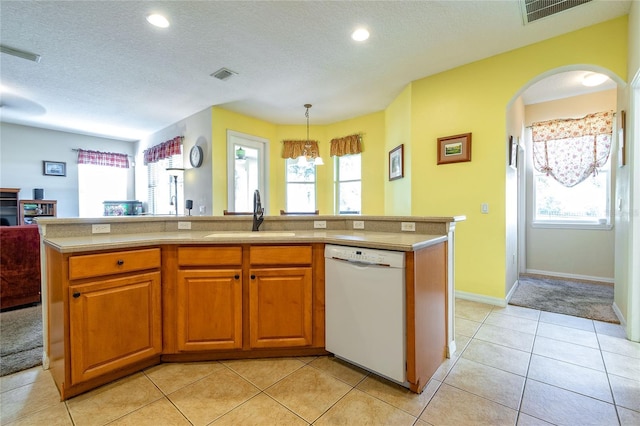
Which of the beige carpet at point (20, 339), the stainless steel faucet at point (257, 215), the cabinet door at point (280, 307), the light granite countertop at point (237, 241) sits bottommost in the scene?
the beige carpet at point (20, 339)

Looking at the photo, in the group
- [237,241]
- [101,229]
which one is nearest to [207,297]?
[237,241]

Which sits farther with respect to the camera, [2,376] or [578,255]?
[578,255]

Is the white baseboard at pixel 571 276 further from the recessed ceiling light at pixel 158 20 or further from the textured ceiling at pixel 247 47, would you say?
the recessed ceiling light at pixel 158 20

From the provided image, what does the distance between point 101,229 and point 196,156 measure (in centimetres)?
285

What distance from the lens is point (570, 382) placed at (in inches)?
66.9

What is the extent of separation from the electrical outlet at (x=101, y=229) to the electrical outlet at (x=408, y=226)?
2.23 meters

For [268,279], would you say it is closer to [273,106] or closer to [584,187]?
[273,106]

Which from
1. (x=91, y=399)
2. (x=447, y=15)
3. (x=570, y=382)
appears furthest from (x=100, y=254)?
(x=447, y=15)

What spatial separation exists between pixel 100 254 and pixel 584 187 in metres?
5.66

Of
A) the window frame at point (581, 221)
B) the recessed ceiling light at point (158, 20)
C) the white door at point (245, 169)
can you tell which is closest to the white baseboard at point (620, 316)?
the window frame at point (581, 221)

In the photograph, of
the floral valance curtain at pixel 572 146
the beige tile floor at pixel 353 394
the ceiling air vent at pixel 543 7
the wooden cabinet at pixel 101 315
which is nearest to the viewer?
the beige tile floor at pixel 353 394

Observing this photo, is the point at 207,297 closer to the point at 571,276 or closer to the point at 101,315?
the point at 101,315

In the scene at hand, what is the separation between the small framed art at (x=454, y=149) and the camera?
10.3ft

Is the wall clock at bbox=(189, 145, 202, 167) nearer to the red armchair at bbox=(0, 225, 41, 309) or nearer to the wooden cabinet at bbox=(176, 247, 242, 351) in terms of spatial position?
the red armchair at bbox=(0, 225, 41, 309)
